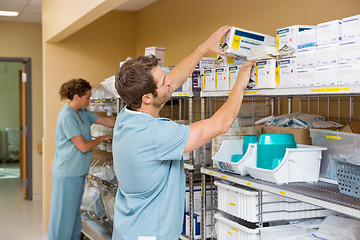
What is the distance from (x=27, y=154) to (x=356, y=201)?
7004mm

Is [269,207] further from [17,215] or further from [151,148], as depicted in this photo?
[17,215]

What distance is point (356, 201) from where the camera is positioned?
7.00 feet

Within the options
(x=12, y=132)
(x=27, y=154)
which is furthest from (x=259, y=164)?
(x=12, y=132)

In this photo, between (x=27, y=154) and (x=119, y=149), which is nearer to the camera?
(x=119, y=149)

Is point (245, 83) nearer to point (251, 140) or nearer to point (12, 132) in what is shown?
point (251, 140)

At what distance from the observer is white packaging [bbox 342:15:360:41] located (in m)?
2.09

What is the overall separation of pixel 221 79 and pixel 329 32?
953 mm

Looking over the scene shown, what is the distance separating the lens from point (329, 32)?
224 cm

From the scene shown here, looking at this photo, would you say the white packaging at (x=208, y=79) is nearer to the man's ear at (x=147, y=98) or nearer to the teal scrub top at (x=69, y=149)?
the man's ear at (x=147, y=98)

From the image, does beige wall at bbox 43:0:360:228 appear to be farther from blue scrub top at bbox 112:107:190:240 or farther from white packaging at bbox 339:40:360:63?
blue scrub top at bbox 112:107:190:240

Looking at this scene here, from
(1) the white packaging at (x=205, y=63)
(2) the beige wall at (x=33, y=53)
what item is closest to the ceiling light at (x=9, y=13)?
(2) the beige wall at (x=33, y=53)

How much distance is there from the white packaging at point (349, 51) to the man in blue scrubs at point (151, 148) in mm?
548

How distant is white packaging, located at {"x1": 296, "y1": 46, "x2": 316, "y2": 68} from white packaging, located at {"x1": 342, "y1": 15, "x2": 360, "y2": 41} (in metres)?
0.20

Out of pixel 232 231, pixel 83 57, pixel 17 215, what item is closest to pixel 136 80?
pixel 232 231
